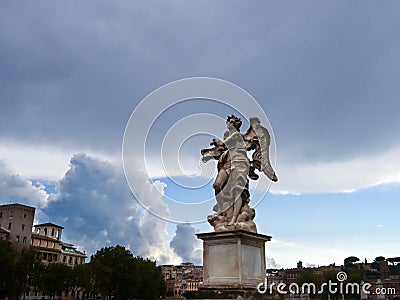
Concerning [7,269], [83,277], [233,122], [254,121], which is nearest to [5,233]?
[83,277]

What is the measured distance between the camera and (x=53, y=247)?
322 feet

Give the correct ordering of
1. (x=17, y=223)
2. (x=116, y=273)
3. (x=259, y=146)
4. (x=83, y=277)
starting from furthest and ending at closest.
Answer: (x=17, y=223), (x=83, y=277), (x=116, y=273), (x=259, y=146)

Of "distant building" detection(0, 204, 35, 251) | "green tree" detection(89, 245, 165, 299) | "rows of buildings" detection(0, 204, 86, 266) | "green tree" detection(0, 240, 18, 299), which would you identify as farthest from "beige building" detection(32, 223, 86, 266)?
"green tree" detection(0, 240, 18, 299)

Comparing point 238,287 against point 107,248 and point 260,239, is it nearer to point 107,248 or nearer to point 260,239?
point 260,239

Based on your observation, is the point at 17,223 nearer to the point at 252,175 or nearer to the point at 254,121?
the point at 252,175

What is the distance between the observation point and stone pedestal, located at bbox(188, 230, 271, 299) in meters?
9.05

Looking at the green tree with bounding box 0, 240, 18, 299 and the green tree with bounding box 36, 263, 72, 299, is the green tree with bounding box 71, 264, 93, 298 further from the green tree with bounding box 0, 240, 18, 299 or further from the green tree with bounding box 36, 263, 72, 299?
the green tree with bounding box 0, 240, 18, 299

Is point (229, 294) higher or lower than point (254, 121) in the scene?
lower

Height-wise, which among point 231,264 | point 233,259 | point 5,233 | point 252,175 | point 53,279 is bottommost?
point 53,279

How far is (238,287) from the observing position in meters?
8.90

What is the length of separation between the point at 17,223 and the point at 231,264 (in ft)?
268

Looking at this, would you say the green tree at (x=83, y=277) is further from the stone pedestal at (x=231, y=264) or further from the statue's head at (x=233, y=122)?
the statue's head at (x=233, y=122)

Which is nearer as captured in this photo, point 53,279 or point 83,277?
point 53,279

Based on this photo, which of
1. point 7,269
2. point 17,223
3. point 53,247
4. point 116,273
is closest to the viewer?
point 7,269
